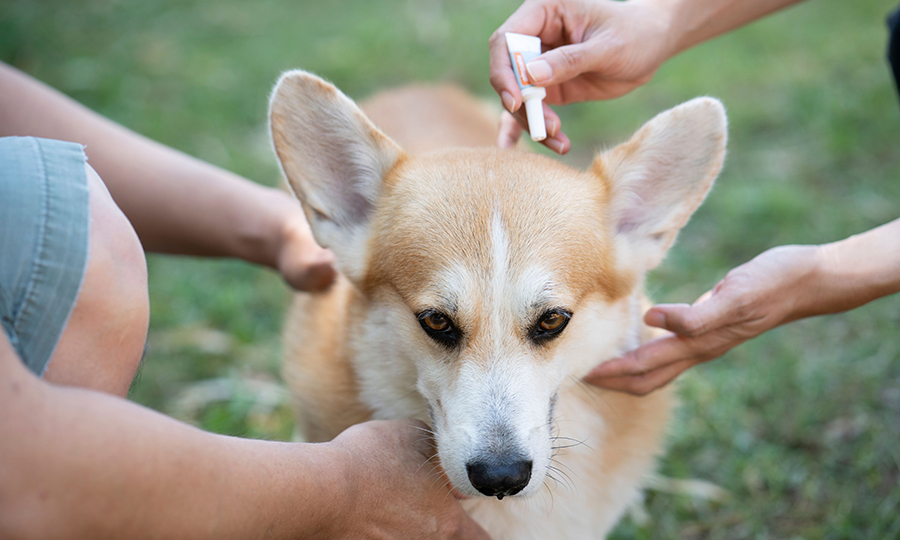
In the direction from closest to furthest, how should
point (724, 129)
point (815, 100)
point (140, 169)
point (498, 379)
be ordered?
point (498, 379)
point (724, 129)
point (140, 169)
point (815, 100)

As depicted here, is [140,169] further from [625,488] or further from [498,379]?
[625,488]

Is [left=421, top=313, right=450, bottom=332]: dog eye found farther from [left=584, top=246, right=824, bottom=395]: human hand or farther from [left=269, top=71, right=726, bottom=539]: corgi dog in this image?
[left=584, top=246, right=824, bottom=395]: human hand

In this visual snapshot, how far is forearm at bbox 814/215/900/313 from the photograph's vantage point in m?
2.00

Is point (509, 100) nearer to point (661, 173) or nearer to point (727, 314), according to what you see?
point (661, 173)

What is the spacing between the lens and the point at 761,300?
193cm

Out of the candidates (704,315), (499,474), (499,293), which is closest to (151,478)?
(499,474)

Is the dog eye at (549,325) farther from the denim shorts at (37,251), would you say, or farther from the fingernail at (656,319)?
the denim shorts at (37,251)

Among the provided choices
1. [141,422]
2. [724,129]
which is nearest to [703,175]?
[724,129]

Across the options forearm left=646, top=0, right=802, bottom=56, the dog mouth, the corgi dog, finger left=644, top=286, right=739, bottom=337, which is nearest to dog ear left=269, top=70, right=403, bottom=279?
the corgi dog

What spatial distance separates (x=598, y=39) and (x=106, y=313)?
1568 millimetres

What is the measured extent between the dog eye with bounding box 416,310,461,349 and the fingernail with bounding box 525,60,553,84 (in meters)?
0.71

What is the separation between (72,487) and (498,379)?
3.07 ft

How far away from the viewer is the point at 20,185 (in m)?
1.31

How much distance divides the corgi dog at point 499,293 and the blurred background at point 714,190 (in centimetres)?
65
